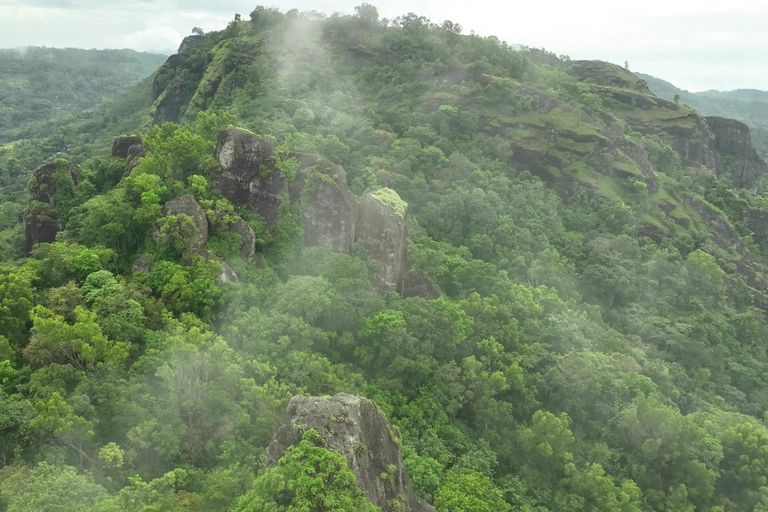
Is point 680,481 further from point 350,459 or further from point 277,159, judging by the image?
point 277,159

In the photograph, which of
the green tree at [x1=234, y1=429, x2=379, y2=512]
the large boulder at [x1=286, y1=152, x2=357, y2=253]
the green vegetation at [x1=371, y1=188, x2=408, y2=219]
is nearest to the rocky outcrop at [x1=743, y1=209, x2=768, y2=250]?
the green vegetation at [x1=371, y1=188, x2=408, y2=219]

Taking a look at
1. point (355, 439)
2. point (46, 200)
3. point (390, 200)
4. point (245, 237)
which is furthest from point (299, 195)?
point (355, 439)

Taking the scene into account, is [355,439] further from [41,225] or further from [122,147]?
[122,147]

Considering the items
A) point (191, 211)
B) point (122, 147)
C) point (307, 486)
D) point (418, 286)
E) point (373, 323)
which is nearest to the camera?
point (307, 486)

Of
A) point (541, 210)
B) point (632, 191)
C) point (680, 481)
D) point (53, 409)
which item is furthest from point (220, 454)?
point (632, 191)

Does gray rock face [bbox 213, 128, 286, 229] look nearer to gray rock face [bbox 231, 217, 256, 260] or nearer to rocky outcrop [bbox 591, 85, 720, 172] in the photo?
gray rock face [bbox 231, 217, 256, 260]
